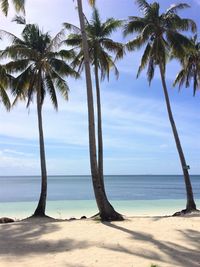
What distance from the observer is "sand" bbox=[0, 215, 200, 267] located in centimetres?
877

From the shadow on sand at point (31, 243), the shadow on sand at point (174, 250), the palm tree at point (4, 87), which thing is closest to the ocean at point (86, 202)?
the palm tree at point (4, 87)

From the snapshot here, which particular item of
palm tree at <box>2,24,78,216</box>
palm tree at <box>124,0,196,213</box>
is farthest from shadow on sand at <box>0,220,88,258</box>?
palm tree at <box>124,0,196,213</box>

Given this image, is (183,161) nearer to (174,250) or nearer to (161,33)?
(161,33)

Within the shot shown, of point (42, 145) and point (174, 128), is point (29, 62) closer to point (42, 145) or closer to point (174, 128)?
point (42, 145)

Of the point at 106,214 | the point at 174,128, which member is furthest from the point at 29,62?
the point at 106,214

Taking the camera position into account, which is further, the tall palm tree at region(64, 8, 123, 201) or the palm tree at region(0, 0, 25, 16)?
the tall palm tree at region(64, 8, 123, 201)

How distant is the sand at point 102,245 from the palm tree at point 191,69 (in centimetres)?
1410

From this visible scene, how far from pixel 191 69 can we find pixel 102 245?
760 inches

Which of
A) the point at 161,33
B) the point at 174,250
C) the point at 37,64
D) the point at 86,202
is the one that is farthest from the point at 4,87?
the point at 86,202

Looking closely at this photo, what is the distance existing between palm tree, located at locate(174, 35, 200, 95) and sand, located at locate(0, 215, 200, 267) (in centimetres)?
1410

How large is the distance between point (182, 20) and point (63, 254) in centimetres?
1681

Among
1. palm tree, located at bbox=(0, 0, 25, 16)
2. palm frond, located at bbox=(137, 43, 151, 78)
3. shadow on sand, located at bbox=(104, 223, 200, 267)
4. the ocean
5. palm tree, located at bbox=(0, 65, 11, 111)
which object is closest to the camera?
shadow on sand, located at bbox=(104, 223, 200, 267)

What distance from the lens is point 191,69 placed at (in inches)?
1075

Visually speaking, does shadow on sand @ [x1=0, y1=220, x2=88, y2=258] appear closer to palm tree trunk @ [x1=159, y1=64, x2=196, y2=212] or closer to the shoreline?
palm tree trunk @ [x1=159, y1=64, x2=196, y2=212]
